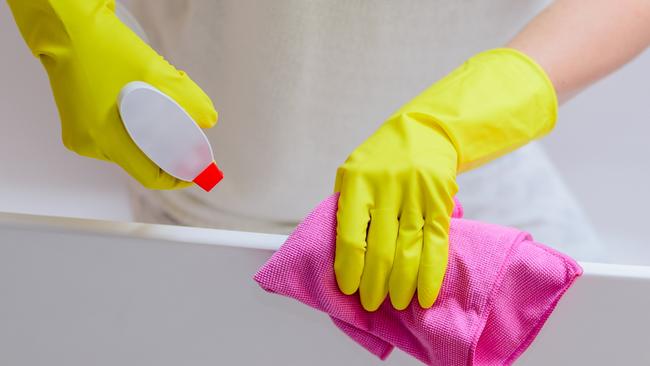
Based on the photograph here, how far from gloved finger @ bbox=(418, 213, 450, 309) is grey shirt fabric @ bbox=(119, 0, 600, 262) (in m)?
0.42

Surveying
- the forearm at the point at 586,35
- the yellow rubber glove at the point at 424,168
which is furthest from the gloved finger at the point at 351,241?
the forearm at the point at 586,35

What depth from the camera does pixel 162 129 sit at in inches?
28.3

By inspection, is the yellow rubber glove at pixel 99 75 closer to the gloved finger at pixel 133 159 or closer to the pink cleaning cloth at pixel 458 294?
the gloved finger at pixel 133 159

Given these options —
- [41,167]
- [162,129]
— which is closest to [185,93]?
[162,129]

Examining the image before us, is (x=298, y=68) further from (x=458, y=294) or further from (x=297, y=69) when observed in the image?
(x=458, y=294)

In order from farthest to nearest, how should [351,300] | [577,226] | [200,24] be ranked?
[577,226] → [200,24] → [351,300]

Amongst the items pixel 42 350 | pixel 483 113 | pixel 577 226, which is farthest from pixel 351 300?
pixel 577 226

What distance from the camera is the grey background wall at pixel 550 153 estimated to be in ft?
5.17

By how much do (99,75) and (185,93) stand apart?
9cm

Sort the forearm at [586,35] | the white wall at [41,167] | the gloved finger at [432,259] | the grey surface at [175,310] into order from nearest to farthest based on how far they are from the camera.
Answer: the gloved finger at [432,259]
the grey surface at [175,310]
the forearm at [586,35]
the white wall at [41,167]

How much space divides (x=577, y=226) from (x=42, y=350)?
84 cm

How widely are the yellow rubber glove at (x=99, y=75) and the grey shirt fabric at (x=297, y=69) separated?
250 mm

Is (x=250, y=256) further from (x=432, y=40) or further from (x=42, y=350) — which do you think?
(x=432, y=40)

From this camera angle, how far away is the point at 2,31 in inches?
59.5
